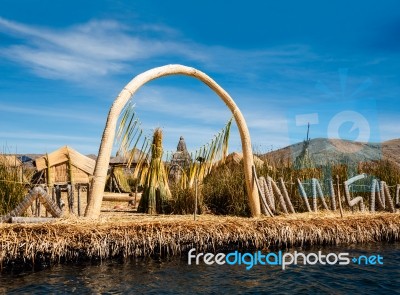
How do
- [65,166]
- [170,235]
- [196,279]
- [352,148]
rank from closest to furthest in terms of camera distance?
[196,279] < [170,235] < [65,166] < [352,148]

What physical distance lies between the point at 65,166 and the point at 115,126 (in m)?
3.70

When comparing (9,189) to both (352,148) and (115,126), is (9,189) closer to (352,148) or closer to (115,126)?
(115,126)

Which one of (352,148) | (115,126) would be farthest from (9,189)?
(352,148)

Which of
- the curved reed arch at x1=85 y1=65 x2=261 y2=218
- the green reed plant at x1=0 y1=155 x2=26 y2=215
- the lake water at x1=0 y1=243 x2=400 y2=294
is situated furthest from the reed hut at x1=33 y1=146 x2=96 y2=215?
the lake water at x1=0 y1=243 x2=400 y2=294

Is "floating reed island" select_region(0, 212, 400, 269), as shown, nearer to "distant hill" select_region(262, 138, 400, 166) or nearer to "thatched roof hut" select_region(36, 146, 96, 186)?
"thatched roof hut" select_region(36, 146, 96, 186)

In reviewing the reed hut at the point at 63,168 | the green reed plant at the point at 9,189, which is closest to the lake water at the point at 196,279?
the green reed plant at the point at 9,189

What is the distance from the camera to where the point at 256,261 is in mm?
8102

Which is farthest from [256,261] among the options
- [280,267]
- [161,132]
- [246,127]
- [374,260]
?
[161,132]

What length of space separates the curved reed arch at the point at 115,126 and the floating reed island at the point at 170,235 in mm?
538

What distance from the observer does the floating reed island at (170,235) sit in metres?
7.02

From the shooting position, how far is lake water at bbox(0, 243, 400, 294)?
253 inches

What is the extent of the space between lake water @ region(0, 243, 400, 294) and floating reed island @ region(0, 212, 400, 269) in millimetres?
230

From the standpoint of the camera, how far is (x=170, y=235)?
7.97 m

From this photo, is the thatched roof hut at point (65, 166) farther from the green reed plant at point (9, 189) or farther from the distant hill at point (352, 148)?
the distant hill at point (352, 148)
